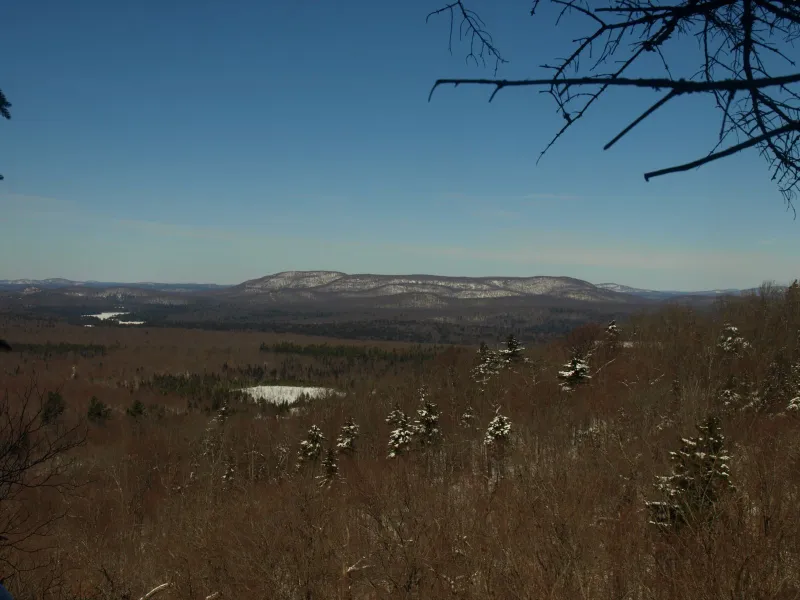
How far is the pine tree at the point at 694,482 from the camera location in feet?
28.0

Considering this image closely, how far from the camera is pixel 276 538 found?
430 inches

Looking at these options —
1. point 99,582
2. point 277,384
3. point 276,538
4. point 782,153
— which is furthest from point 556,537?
point 277,384

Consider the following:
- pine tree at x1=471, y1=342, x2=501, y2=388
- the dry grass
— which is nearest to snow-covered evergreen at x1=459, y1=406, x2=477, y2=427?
the dry grass

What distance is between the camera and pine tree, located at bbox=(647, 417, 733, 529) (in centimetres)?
853

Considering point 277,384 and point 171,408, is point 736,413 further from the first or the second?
point 277,384

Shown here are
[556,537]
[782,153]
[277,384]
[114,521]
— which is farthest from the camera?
[277,384]

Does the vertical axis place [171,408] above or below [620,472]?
below

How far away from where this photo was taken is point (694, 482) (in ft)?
33.3

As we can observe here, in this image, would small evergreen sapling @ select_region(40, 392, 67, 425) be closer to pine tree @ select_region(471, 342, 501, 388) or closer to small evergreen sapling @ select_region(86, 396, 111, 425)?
pine tree @ select_region(471, 342, 501, 388)

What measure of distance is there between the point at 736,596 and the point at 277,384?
4625 inches

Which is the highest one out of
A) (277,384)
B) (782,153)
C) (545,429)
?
(782,153)

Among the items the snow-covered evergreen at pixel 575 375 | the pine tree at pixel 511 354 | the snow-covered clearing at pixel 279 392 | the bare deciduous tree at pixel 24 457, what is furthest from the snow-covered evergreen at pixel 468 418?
the snow-covered clearing at pixel 279 392

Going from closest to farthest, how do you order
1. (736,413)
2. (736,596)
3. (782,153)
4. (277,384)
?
(782,153), (736,596), (736,413), (277,384)

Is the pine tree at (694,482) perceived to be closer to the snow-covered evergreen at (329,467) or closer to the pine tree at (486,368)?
the snow-covered evergreen at (329,467)
